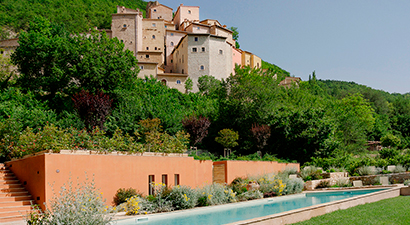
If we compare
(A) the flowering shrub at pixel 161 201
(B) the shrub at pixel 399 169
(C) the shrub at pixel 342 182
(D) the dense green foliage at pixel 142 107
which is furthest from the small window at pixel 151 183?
(B) the shrub at pixel 399 169

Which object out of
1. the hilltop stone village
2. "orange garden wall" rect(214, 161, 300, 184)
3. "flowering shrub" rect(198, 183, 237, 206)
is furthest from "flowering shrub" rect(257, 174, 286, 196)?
the hilltop stone village

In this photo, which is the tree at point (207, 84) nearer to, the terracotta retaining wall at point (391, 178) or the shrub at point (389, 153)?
the shrub at point (389, 153)

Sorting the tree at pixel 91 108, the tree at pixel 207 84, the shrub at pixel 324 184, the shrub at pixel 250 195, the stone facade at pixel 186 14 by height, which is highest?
the stone facade at pixel 186 14

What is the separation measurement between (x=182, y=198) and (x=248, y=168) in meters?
7.20

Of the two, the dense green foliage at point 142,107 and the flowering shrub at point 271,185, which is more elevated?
the dense green foliage at point 142,107

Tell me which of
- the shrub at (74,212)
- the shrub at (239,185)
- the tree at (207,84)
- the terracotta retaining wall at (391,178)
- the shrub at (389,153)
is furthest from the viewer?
the tree at (207,84)

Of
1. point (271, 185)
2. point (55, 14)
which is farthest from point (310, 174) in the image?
point (55, 14)

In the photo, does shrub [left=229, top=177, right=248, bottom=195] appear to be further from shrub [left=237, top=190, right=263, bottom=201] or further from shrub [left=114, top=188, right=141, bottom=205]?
shrub [left=114, top=188, right=141, bottom=205]

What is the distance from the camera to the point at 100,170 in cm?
1064

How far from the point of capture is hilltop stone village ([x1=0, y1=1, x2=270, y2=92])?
161ft

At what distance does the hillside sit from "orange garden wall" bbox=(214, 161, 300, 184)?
53688 millimetres

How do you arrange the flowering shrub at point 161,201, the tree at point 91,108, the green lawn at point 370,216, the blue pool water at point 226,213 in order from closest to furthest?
the green lawn at point 370,216 < the blue pool water at point 226,213 < the flowering shrub at point 161,201 < the tree at point 91,108

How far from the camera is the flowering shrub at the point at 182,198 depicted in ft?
36.3

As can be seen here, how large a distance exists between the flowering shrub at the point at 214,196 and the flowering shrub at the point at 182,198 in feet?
1.64
